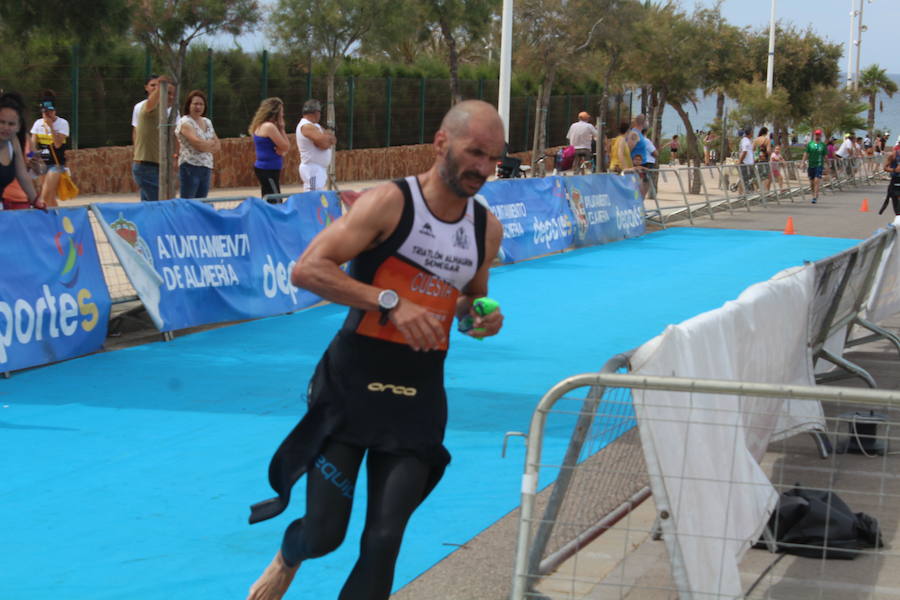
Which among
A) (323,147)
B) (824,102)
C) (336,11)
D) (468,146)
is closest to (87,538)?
(468,146)

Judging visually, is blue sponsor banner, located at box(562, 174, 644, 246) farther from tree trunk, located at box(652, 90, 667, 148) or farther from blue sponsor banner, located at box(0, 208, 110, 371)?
tree trunk, located at box(652, 90, 667, 148)

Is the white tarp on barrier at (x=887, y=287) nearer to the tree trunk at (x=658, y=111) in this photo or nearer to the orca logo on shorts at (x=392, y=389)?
the orca logo on shorts at (x=392, y=389)

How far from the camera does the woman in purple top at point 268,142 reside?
14.5m

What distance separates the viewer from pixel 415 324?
372 centimetres

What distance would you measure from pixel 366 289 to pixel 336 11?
100 feet

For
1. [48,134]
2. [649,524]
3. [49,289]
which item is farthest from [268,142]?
[649,524]

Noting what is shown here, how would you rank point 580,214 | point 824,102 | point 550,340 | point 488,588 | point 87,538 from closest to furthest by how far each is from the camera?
point 488,588
point 87,538
point 550,340
point 580,214
point 824,102

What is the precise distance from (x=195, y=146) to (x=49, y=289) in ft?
15.0

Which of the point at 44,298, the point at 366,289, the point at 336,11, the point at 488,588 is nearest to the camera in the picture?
the point at 366,289

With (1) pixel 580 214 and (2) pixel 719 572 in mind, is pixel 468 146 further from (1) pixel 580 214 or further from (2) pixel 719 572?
(1) pixel 580 214

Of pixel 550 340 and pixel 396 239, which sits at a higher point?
pixel 396 239

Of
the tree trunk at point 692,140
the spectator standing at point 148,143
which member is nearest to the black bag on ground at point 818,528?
the spectator standing at point 148,143

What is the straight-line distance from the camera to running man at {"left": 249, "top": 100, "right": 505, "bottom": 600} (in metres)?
3.85

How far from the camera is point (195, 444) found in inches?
279
